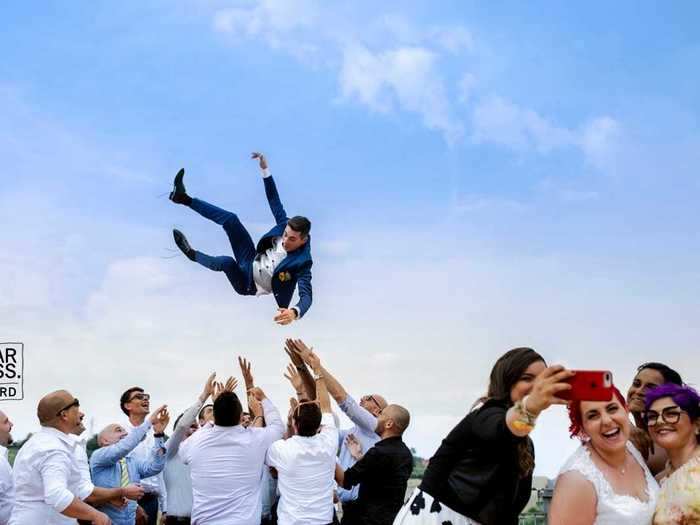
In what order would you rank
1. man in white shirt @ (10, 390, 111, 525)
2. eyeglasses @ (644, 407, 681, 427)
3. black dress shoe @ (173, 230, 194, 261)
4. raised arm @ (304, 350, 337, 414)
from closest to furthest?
eyeglasses @ (644, 407, 681, 427), man in white shirt @ (10, 390, 111, 525), raised arm @ (304, 350, 337, 414), black dress shoe @ (173, 230, 194, 261)

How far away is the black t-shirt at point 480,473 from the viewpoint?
13.3 feet

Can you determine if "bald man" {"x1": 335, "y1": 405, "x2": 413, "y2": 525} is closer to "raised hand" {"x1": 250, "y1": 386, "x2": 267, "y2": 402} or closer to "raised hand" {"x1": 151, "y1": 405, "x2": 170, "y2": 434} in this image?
"raised hand" {"x1": 250, "y1": 386, "x2": 267, "y2": 402}

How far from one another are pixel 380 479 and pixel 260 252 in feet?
9.99

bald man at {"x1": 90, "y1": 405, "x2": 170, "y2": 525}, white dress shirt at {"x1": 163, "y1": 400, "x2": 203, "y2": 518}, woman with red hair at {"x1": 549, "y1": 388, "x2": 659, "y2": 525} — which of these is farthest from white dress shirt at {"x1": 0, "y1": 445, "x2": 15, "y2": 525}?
woman with red hair at {"x1": 549, "y1": 388, "x2": 659, "y2": 525}

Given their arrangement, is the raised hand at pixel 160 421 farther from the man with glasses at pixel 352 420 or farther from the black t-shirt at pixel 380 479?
the black t-shirt at pixel 380 479

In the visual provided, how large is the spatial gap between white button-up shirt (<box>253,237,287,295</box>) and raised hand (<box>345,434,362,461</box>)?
2.01m

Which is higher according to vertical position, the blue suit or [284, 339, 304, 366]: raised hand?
the blue suit

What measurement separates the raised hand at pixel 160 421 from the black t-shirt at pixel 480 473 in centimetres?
471

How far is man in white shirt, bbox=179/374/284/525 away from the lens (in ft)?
24.3

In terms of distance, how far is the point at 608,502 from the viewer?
4145 millimetres

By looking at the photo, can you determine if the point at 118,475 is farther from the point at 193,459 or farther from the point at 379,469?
the point at 379,469

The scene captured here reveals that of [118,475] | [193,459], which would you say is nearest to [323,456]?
[193,459]

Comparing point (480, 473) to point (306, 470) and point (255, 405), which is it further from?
point (255, 405)

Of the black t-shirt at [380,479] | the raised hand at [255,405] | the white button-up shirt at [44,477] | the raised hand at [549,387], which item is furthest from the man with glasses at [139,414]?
the raised hand at [549,387]
